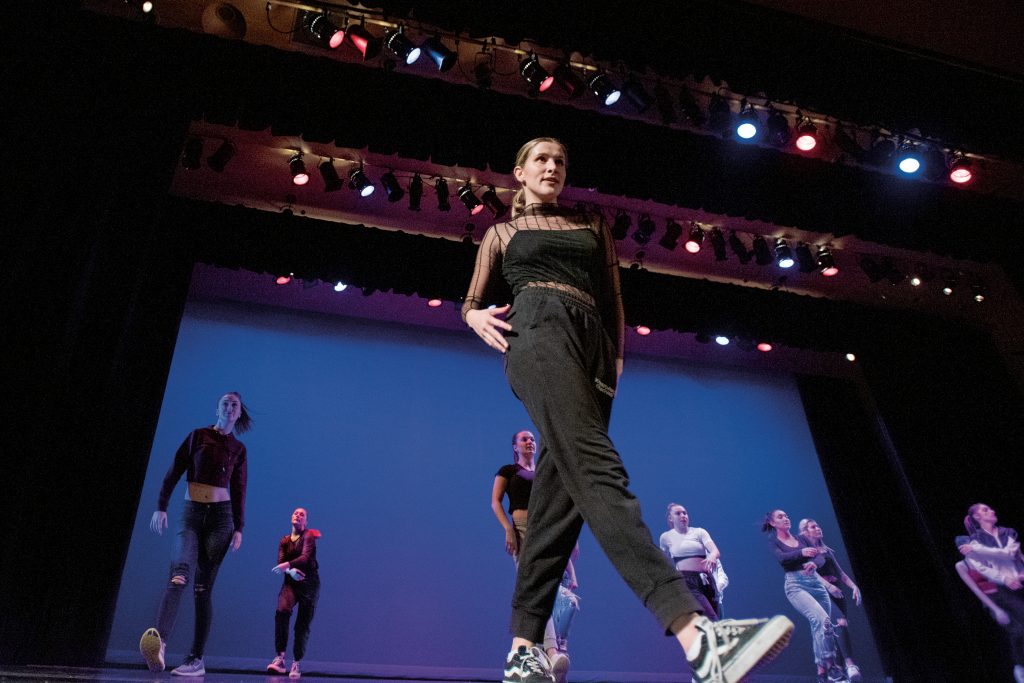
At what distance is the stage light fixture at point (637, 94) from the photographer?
5152 millimetres

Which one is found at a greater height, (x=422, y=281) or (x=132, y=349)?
(x=422, y=281)

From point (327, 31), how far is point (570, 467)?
14.3 ft

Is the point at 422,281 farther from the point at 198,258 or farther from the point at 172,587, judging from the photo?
the point at 172,587

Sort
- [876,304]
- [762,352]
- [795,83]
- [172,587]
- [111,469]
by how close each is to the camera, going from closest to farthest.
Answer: [172,587] → [795,83] → [111,469] → [876,304] → [762,352]

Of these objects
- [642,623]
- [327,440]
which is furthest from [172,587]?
[642,623]

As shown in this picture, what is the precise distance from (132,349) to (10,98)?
2.96 m

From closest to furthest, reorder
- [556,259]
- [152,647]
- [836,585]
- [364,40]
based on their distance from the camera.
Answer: [556,259]
[152,647]
[364,40]
[836,585]

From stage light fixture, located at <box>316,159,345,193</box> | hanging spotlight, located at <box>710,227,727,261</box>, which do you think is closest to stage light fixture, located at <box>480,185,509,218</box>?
stage light fixture, located at <box>316,159,345,193</box>

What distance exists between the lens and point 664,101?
206 inches

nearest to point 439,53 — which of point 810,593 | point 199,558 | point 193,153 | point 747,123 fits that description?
point 193,153

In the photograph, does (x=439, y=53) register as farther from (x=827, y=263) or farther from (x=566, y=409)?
(x=827, y=263)

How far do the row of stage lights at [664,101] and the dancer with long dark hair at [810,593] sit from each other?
3.56 m

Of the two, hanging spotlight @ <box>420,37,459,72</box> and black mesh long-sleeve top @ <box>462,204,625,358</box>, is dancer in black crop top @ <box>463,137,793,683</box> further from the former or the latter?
hanging spotlight @ <box>420,37,459,72</box>

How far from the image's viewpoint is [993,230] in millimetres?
5914
